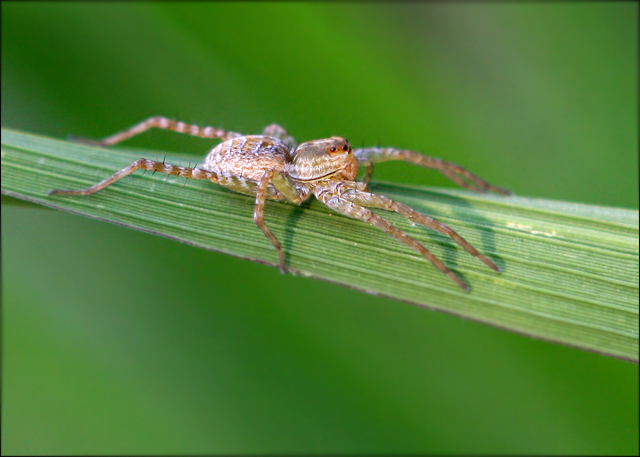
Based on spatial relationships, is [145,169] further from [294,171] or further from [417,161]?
→ [417,161]

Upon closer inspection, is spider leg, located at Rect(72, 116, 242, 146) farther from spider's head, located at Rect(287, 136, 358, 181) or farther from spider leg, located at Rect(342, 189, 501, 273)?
spider leg, located at Rect(342, 189, 501, 273)

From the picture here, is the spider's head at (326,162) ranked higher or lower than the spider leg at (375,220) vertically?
higher

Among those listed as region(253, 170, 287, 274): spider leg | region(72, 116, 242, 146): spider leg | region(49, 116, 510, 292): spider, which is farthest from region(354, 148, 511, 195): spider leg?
region(72, 116, 242, 146): spider leg

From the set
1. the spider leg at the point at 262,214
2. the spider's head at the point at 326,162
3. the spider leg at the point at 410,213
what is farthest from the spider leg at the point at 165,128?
the spider leg at the point at 410,213

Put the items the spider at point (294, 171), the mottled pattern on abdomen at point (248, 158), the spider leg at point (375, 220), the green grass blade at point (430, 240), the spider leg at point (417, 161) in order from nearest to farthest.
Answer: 1. the green grass blade at point (430, 240)
2. the spider leg at point (375, 220)
3. the spider at point (294, 171)
4. the mottled pattern on abdomen at point (248, 158)
5. the spider leg at point (417, 161)

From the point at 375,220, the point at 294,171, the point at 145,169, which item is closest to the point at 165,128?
the point at 145,169

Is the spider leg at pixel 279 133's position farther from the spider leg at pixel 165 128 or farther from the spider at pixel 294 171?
the spider leg at pixel 165 128
